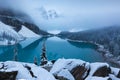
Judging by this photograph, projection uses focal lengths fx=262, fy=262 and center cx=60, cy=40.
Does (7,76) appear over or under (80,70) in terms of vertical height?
over

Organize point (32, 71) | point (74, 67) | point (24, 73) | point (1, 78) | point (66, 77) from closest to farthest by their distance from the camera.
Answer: point (1, 78), point (24, 73), point (32, 71), point (66, 77), point (74, 67)

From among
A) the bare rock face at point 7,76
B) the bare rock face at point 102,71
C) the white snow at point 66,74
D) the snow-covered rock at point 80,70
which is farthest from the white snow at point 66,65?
the bare rock face at point 7,76

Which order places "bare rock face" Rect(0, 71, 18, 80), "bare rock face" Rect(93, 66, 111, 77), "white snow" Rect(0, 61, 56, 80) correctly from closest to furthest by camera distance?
"bare rock face" Rect(0, 71, 18, 80) → "white snow" Rect(0, 61, 56, 80) → "bare rock face" Rect(93, 66, 111, 77)

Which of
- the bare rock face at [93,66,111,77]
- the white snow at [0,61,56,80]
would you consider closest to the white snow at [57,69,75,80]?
the bare rock face at [93,66,111,77]

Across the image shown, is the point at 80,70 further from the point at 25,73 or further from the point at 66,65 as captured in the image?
the point at 25,73

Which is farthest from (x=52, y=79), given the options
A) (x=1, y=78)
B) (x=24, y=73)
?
(x=1, y=78)

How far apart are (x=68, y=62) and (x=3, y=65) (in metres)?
9.05

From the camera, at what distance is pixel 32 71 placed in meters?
28.7

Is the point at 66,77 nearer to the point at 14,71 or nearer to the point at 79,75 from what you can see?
the point at 79,75

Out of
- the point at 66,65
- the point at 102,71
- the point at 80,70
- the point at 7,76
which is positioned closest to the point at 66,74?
the point at 66,65

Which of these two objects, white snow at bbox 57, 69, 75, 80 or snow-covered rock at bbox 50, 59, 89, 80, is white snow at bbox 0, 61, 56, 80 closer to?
white snow at bbox 57, 69, 75, 80

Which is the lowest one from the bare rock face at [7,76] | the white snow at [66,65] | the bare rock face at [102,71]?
the bare rock face at [102,71]

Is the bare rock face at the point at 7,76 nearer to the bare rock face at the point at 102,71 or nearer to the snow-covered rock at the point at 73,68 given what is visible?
the snow-covered rock at the point at 73,68

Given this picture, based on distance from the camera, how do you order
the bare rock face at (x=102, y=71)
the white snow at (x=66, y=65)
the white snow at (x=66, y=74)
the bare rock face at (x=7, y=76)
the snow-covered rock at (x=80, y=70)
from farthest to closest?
the bare rock face at (x=102, y=71) < the white snow at (x=66, y=65) < the snow-covered rock at (x=80, y=70) < the white snow at (x=66, y=74) < the bare rock face at (x=7, y=76)
